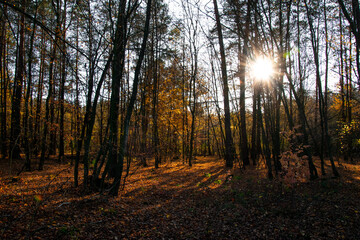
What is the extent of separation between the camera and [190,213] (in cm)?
574

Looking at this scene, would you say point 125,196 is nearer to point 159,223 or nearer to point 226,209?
point 159,223

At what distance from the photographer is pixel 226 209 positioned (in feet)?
19.6

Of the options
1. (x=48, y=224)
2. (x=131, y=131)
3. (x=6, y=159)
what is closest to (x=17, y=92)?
(x=6, y=159)

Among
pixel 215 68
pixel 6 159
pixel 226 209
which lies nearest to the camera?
pixel 226 209

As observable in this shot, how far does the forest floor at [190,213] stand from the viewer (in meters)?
4.07

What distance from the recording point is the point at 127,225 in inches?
183

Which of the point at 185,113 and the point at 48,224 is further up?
the point at 185,113

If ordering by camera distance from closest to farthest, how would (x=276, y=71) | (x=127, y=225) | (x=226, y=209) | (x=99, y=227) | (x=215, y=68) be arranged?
1. (x=99, y=227)
2. (x=127, y=225)
3. (x=226, y=209)
4. (x=276, y=71)
5. (x=215, y=68)

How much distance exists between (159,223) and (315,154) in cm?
1771

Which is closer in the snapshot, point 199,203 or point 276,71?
Answer: point 199,203

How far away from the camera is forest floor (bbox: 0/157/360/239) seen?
4.07 m

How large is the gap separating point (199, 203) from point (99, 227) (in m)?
3.33

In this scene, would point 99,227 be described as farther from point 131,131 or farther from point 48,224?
point 131,131

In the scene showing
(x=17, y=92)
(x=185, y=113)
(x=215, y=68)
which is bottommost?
(x=185, y=113)
